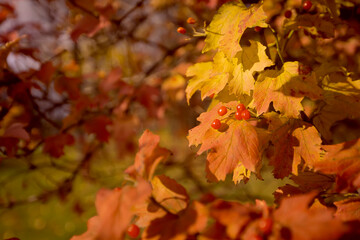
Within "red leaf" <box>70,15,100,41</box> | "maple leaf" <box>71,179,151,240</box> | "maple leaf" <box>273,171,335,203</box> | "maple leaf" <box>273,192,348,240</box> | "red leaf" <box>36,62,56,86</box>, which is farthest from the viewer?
"red leaf" <box>70,15,100,41</box>

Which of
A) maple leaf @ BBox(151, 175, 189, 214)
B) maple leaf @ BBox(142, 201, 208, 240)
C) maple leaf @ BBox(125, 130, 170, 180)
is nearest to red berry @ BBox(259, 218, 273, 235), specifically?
maple leaf @ BBox(142, 201, 208, 240)

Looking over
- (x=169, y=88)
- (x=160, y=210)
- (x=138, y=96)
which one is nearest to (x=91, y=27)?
(x=138, y=96)

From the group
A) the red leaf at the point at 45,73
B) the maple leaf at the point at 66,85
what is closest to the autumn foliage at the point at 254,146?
the red leaf at the point at 45,73

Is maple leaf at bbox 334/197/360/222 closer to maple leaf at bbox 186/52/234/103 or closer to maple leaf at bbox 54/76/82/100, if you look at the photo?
maple leaf at bbox 186/52/234/103

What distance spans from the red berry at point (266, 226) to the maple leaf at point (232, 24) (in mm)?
739

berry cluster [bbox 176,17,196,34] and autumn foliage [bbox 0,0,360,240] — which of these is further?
berry cluster [bbox 176,17,196,34]

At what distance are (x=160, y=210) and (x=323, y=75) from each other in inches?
44.3

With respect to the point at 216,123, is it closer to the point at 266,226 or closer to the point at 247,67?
the point at 247,67

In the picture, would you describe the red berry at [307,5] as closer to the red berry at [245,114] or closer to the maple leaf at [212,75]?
the maple leaf at [212,75]

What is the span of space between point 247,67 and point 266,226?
0.78 m

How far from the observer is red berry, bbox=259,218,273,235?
31.2 inches

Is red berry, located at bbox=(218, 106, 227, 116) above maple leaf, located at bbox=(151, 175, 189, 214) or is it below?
above

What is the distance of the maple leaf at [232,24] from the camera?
1.20 metres

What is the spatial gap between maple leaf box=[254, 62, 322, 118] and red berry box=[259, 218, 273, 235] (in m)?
0.55
